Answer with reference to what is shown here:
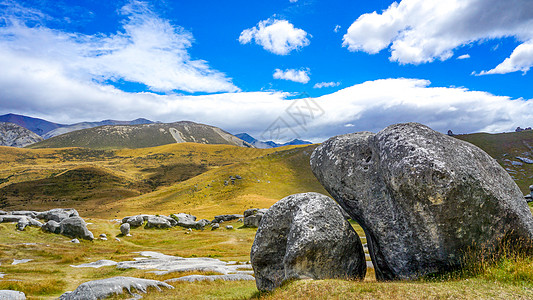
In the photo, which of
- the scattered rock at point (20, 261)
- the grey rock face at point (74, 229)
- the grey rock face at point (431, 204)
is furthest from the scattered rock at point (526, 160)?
the scattered rock at point (20, 261)

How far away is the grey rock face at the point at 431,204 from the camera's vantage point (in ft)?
40.5

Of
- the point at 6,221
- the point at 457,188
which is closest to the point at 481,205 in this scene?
the point at 457,188

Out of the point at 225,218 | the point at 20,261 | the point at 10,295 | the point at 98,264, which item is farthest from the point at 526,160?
the point at 20,261

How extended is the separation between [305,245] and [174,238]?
48465mm

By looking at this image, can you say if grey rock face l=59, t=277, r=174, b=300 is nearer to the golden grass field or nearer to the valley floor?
the golden grass field

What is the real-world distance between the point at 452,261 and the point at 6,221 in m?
65.2

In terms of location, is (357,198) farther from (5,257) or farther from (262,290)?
(5,257)

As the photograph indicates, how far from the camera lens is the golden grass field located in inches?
426

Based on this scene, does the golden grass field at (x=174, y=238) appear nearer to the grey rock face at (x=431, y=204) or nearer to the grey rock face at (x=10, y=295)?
the grey rock face at (x=431, y=204)

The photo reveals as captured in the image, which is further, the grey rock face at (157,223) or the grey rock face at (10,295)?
the grey rock face at (157,223)

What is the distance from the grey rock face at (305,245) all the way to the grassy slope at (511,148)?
4181 inches

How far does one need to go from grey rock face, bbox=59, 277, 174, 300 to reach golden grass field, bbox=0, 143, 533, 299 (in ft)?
2.31

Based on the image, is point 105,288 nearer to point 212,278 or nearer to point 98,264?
point 212,278

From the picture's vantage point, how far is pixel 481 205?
12.4 metres
